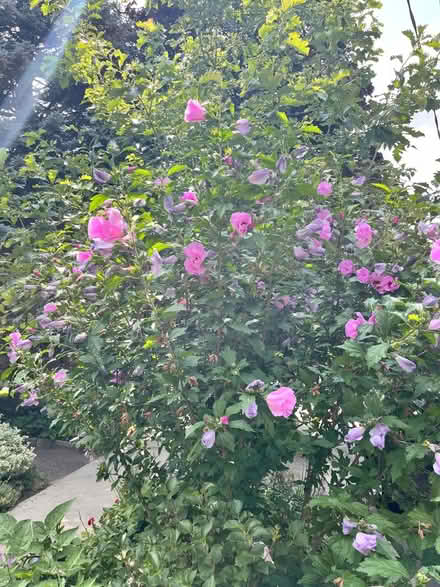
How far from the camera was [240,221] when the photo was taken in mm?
1470

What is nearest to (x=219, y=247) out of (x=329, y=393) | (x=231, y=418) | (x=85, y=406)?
(x=231, y=418)

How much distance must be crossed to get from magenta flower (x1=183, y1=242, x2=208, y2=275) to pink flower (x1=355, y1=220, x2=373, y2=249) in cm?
59

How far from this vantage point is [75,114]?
7.19 metres

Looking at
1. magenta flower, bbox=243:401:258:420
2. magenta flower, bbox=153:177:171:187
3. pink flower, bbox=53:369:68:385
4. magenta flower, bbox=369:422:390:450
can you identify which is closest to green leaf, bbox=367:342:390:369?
magenta flower, bbox=369:422:390:450

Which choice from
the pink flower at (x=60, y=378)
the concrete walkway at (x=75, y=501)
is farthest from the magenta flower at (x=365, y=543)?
the concrete walkway at (x=75, y=501)

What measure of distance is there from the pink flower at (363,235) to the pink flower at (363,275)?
0.29ft

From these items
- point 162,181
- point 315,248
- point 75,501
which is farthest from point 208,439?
point 75,501

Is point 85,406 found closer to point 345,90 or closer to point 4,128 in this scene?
point 345,90

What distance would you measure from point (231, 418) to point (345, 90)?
1.39 metres

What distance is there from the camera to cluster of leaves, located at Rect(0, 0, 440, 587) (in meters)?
1.44

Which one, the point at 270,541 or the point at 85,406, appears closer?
the point at 270,541

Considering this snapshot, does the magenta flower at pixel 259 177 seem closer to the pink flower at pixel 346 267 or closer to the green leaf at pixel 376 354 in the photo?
the pink flower at pixel 346 267

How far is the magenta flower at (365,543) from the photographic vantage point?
4.09 ft

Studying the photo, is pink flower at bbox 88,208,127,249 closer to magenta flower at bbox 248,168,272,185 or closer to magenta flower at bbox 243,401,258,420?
magenta flower at bbox 248,168,272,185
